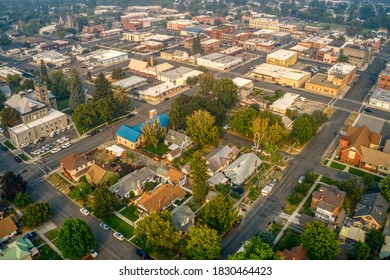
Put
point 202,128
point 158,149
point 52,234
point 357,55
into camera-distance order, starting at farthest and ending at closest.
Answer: point 357,55 → point 158,149 → point 202,128 → point 52,234

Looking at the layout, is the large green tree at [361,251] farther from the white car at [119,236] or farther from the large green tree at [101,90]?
the large green tree at [101,90]

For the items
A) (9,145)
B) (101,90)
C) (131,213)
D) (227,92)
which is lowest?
(9,145)

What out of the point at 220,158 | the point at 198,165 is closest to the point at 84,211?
the point at 198,165

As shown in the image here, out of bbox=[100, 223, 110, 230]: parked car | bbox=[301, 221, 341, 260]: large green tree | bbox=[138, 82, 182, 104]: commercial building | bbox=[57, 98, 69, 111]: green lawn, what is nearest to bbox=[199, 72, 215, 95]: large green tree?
bbox=[138, 82, 182, 104]: commercial building

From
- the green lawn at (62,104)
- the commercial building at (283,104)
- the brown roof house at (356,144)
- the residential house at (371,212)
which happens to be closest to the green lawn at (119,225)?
the residential house at (371,212)

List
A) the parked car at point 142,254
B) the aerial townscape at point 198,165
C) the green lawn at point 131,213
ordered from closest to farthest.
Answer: the parked car at point 142,254 → the aerial townscape at point 198,165 → the green lawn at point 131,213

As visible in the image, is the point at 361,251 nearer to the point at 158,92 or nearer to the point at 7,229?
the point at 7,229
